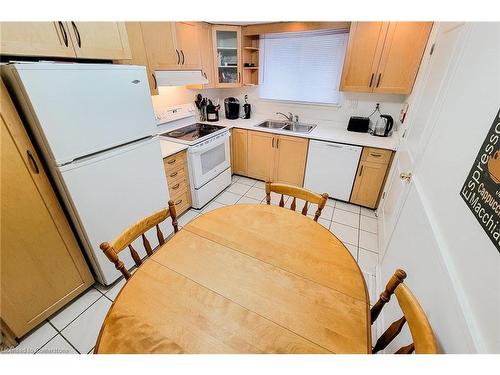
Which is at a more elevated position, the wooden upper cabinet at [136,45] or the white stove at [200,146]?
the wooden upper cabinet at [136,45]

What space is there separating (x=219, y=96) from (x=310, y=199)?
273 cm

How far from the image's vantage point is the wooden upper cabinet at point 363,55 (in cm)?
215

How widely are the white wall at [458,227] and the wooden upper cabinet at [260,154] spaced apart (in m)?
1.84

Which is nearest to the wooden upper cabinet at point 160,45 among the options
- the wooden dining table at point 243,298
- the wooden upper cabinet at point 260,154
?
the wooden upper cabinet at point 260,154

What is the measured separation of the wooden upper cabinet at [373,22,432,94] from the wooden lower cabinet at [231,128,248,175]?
5.48ft

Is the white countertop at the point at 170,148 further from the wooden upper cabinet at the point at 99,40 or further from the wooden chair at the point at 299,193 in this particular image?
the wooden chair at the point at 299,193

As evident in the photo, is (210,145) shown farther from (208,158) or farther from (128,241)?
(128,241)

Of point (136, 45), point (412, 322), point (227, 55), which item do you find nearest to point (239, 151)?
point (227, 55)

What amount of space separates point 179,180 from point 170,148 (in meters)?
0.35

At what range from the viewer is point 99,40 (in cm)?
140

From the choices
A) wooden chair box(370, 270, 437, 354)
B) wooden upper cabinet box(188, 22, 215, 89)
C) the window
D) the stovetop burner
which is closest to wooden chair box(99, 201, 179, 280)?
wooden chair box(370, 270, 437, 354)

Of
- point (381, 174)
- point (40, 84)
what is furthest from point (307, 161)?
point (40, 84)

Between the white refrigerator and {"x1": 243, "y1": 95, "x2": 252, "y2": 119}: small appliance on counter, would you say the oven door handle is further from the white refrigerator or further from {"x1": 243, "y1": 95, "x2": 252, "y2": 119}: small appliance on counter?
{"x1": 243, "y1": 95, "x2": 252, "y2": 119}: small appliance on counter
